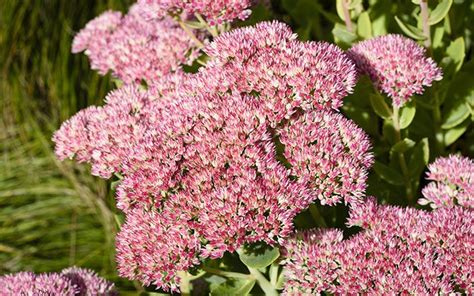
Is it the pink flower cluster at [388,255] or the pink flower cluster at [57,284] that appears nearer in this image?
the pink flower cluster at [388,255]

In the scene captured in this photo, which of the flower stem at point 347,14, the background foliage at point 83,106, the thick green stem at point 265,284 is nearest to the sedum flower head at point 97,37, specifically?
the background foliage at point 83,106

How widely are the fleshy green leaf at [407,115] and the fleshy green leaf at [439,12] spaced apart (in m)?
0.19

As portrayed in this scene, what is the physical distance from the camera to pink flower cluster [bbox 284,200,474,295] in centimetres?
129

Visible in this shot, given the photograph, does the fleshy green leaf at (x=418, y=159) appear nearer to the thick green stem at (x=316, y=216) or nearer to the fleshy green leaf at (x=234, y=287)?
the thick green stem at (x=316, y=216)

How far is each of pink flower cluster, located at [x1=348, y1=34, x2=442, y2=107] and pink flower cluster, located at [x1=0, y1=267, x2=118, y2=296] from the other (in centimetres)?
73

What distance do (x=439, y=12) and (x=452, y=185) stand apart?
0.41 meters

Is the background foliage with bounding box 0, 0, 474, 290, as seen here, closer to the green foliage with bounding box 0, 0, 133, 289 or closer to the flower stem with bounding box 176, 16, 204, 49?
the green foliage with bounding box 0, 0, 133, 289

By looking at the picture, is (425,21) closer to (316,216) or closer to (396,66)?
(396,66)

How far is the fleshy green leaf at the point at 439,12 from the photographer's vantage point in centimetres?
168

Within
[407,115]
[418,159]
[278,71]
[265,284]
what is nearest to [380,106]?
[407,115]

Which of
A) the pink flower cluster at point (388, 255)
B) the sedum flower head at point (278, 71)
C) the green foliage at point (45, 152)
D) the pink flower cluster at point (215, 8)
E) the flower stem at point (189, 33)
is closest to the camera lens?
the pink flower cluster at point (388, 255)

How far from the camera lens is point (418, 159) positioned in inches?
69.3

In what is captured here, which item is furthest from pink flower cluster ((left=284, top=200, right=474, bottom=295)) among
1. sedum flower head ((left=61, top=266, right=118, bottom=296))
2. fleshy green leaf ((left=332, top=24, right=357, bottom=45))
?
fleshy green leaf ((left=332, top=24, right=357, bottom=45))

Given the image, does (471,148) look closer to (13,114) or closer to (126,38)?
(126,38)
